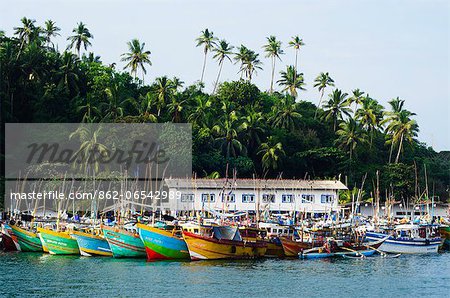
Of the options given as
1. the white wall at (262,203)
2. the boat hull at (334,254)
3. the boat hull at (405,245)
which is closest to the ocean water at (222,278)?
the boat hull at (334,254)

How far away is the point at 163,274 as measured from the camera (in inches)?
1855

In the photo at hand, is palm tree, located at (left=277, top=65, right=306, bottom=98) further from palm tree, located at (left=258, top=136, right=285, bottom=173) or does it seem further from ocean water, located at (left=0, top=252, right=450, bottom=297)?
ocean water, located at (left=0, top=252, right=450, bottom=297)

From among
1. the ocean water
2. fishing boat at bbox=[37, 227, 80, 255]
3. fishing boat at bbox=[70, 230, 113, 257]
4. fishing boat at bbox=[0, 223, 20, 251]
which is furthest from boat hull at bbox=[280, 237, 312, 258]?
fishing boat at bbox=[0, 223, 20, 251]

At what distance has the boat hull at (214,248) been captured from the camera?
51.6m

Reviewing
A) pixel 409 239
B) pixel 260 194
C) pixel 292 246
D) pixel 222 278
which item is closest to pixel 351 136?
pixel 260 194

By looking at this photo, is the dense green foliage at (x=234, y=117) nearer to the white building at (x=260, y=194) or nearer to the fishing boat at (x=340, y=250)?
the white building at (x=260, y=194)

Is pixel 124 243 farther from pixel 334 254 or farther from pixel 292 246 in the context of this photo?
pixel 334 254

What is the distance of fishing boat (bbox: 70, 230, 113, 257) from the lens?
55594 millimetres

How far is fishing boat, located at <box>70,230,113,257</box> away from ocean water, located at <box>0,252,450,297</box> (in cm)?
86

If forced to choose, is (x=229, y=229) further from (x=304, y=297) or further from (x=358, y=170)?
(x=358, y=170)

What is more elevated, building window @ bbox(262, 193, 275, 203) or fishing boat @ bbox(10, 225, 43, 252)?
building window @ bbox(262, 193, 275, 203)

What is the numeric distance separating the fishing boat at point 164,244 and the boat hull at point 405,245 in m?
15.2

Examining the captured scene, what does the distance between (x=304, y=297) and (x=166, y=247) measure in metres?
14.6

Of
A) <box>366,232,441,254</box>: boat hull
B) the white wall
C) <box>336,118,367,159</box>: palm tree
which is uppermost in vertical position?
<box>336,118,367,159</box>: palm tree
